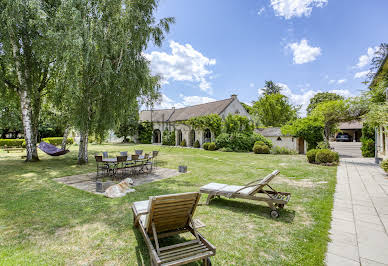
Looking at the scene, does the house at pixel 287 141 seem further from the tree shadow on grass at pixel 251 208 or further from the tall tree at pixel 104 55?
the tree shadow on grass at pixel 251 208

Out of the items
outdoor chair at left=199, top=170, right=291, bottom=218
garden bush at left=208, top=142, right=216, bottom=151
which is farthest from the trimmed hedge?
outdoor chair at left=199, top=170, right=291, bottom=218

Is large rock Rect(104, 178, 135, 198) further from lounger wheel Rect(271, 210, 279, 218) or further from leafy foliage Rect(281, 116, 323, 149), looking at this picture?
leafy foliage Rect(281, 116, 323, 149)

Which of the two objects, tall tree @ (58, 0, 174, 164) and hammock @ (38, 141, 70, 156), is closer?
tall tree @ (58, 0, 174, 164)

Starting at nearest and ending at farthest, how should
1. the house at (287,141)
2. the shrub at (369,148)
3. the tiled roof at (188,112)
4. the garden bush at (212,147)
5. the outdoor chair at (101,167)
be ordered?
the outdoor chair at (101,167) < the shrub at (369,148) < the house at (287,141) < the garden bush at (212,147) < the tiled roof at (188,112)

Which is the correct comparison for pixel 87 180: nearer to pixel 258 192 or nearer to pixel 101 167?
pixel 101 167

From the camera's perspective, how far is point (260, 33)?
1406 cm

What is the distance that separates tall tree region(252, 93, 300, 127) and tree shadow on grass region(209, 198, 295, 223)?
38.5 metres

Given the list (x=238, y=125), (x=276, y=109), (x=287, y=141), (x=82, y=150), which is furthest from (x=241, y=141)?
(x=276, y=109)

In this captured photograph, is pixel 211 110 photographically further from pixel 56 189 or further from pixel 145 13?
pixel 56 189

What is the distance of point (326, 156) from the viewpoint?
12.5 meters

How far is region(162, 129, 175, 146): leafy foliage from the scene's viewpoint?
3070cm

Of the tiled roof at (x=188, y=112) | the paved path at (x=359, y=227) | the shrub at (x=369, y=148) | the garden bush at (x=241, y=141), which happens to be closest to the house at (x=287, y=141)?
the garden bush at (x=241, y=141)

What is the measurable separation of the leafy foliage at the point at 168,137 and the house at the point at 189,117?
21.9 inches

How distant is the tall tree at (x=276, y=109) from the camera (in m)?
40.5
